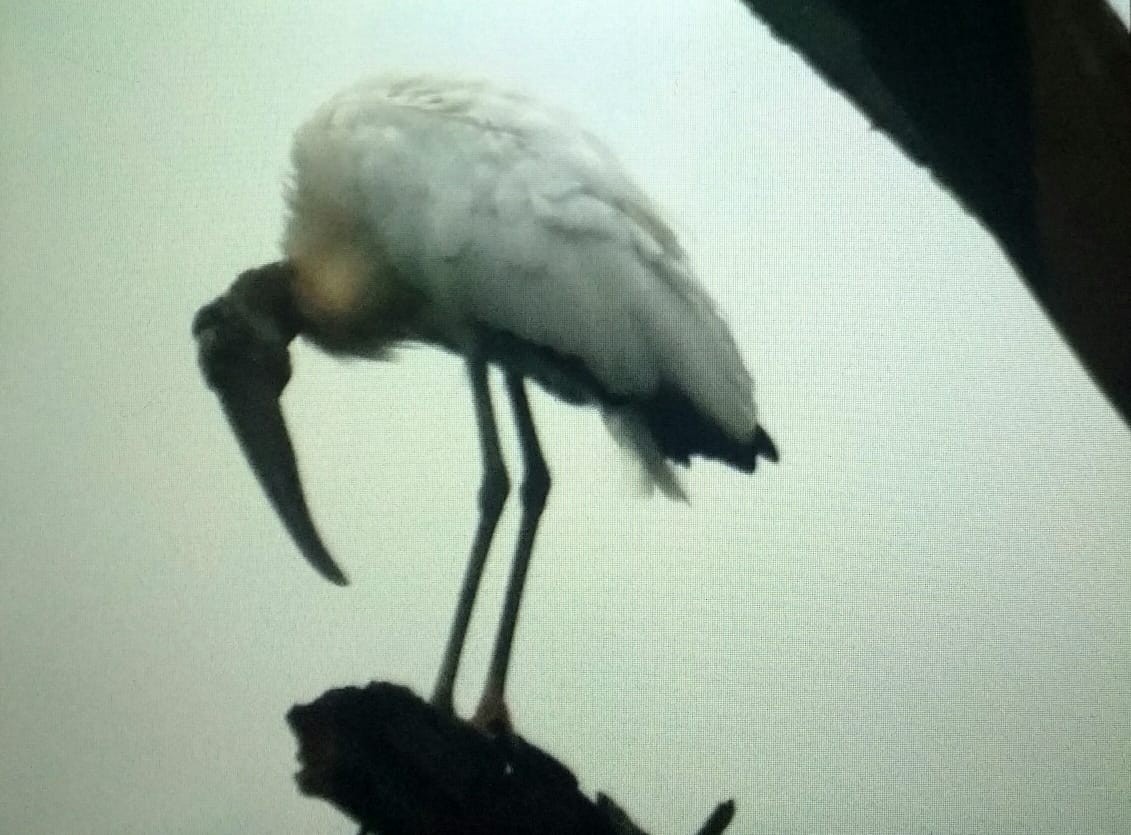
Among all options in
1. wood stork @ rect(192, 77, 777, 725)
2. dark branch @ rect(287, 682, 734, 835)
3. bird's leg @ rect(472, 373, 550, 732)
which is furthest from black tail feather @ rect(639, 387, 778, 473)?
dark branch @ rect(287, 682, 734, 835)

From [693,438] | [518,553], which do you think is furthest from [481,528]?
[693,438]

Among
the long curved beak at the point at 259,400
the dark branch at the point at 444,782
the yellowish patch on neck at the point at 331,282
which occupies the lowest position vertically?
the dark branch at the point at 444,782

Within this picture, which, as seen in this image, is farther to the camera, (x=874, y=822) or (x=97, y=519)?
(x=97, y=519)

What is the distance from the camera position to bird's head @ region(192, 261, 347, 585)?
3.55ft

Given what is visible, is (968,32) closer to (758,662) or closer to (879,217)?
(879,217)

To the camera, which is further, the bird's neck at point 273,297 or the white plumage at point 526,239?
the bird's neck at point 273,297

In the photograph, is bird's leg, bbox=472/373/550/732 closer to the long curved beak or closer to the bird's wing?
the bird's wing

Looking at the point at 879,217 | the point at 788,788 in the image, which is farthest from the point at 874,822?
the point at 879,217

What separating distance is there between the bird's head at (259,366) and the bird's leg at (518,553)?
20 cm

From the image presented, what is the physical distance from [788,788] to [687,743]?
0.28ft

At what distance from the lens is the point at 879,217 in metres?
1.00

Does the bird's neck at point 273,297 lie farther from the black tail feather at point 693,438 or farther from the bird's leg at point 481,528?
the black tail feather at point 693,438

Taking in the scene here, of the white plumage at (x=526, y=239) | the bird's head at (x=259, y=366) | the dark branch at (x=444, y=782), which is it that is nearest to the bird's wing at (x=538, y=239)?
the white plumage at (x=526, y=239)

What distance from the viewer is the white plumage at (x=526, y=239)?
996mm
